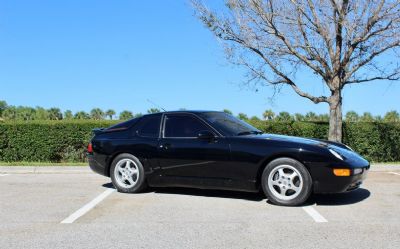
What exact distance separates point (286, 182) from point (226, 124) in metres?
1.43

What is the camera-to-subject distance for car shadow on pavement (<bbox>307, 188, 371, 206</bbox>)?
23.6 ft

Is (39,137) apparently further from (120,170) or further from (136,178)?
(136,178)

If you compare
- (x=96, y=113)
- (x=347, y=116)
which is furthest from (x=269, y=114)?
(x=96, y=113)

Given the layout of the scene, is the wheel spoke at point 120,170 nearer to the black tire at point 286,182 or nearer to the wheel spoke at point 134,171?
the wheel spoke at point 134,171

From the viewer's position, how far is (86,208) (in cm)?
695

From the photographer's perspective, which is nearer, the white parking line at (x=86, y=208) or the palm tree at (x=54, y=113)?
the white parking line at (x=86, y=208)

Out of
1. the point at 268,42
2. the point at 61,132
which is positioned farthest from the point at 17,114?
the point at 268,42

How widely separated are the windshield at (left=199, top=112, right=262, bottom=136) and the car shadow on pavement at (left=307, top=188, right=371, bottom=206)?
4.65ft

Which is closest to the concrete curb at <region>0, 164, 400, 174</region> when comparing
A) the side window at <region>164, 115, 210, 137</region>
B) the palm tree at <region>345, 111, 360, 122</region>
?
the side window at <region>164, 115, 210, 137</region>

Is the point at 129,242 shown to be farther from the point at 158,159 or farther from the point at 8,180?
the point at 8,180

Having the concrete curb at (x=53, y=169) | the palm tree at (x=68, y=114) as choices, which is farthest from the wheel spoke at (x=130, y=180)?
the palm tree at (x=68, y=114)

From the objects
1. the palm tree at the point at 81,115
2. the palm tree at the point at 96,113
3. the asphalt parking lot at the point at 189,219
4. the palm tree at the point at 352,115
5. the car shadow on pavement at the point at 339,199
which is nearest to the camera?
the asphalt parking lot at the point at 189,219

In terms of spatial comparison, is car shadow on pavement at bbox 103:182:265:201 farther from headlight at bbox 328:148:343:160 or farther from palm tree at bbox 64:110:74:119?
palm tree at bbox 64:110:74:119

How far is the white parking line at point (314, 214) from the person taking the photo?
6094mm
